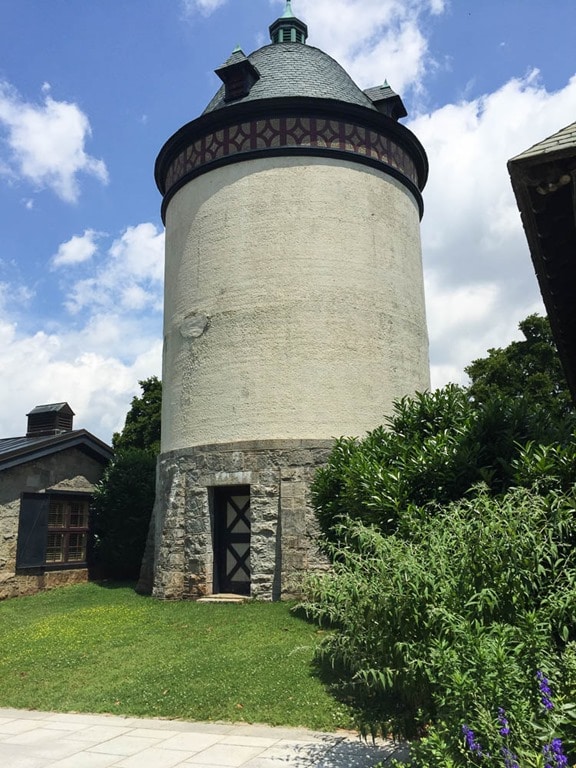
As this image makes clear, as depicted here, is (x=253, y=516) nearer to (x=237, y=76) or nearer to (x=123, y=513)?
(x=123, y=513)

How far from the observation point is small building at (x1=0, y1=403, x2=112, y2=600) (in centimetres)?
1519

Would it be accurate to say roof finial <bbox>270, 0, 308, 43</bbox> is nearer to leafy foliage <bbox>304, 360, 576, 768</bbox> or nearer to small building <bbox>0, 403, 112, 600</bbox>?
small building <bbox>0, 403, 112, 600</bbox>

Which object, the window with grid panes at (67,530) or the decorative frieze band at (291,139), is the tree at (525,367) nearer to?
the decorative frieze band at (291,139)

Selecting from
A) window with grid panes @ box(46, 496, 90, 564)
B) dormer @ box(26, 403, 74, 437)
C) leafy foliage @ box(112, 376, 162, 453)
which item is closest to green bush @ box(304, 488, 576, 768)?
window with grid panes @ box(46, 496, 90, 564)

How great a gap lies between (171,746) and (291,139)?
39.0 ft

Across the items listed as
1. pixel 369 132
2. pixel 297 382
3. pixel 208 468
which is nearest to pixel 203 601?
pixel 208 468

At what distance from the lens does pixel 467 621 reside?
422cm

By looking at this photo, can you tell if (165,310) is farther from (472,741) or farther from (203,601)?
(472,741)

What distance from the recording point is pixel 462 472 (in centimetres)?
737

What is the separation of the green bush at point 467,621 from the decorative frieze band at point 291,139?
10580 millimetres

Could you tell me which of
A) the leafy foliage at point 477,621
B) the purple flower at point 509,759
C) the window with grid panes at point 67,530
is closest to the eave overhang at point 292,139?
the window with grid panes at point 67,530

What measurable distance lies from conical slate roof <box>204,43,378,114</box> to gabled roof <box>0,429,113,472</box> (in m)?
8.88

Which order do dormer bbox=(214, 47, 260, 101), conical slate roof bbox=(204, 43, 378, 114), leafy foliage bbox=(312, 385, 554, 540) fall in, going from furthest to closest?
dormer bbox=(214, 47, 260, 101) < conical slate roof bbox=(204, 43, 378, 114) < leafy foliage bbox=(312, 385, 554, 540)

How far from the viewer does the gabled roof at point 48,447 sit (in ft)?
50.2
